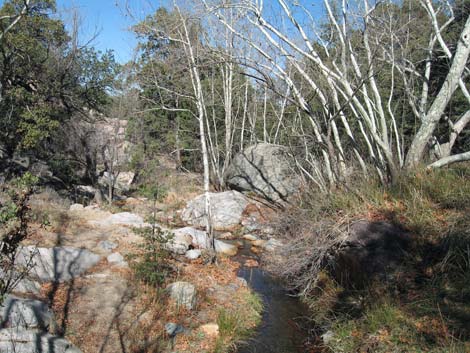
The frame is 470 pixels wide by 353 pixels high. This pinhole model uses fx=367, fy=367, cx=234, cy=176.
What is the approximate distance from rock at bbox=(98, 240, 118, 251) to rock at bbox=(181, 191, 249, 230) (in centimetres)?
421

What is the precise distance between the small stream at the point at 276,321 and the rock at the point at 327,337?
280 millimetres

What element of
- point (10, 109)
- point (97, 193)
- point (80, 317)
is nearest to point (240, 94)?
point (97, 193)

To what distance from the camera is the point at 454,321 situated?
157 inches

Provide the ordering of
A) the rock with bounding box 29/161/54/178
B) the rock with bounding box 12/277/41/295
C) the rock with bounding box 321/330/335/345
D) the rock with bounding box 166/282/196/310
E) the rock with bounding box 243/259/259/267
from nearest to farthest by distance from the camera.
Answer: the rock with bounding box 321/330/335/345 < the rock with bounding box 12/277/41/295 < the rock with bounding box 166/282/196/310 < the rock with bounding box 243/259/259/267 < the rock with bounding box 29/161/54/178

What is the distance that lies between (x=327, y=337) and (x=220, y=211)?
7634 mm

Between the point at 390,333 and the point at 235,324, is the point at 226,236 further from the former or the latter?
the point at 390,333

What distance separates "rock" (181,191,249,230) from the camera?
39.2ft

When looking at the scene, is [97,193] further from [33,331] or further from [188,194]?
[33,331]

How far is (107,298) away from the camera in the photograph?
18.4 ft

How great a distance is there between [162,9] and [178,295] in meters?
6.40

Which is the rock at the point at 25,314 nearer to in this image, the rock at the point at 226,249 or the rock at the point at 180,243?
the rock at the point at 180,243

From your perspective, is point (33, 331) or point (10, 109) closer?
point (33, 331)

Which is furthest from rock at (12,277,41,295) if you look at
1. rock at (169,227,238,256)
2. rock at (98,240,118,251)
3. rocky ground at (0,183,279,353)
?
rock at (169,227,238,256)

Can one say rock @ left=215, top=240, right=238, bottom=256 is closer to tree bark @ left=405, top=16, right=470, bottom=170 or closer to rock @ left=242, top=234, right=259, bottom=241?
rock @ left=242, top=234, right=259, bottom=241
